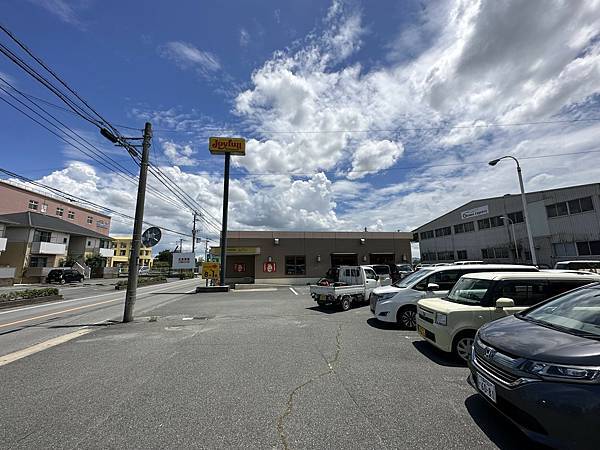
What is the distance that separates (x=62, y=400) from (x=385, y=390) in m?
4.37

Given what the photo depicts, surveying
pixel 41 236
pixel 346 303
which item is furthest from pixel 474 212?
pixel 41 236

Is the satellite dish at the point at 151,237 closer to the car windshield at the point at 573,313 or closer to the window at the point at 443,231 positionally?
the car windshield at the point at 573,313

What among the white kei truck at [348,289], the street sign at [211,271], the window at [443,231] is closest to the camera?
the white kei truck at [348,289]

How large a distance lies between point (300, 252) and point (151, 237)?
16.6 meters

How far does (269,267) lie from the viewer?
27.2m

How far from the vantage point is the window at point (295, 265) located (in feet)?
90.1

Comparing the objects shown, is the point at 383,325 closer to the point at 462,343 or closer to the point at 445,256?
the point at 462,343

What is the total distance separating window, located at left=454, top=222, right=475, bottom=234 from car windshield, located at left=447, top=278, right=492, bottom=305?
125 feet

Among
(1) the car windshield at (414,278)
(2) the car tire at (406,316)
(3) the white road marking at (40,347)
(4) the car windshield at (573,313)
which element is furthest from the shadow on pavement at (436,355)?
(3) the white road marking at (40,347)

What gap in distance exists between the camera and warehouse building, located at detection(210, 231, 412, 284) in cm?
2708

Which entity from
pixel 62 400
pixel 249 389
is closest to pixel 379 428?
pixel 249 389

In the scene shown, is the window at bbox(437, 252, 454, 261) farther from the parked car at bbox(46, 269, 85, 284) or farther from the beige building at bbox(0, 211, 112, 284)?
the beige building at bbox(0, 211, 112, 284)

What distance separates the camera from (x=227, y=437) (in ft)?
9.53

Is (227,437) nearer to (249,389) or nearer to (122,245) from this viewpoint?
(249,389)
